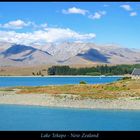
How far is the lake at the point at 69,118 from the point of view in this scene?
3319cm

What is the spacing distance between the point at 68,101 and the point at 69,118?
40.5ft

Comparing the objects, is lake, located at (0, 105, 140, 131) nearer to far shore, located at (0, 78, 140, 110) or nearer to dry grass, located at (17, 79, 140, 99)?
far shore, located at (0, 78, 140, 110)

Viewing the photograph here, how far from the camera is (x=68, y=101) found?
50.8 m

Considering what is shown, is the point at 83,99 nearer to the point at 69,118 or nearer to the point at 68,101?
the point at 68,101

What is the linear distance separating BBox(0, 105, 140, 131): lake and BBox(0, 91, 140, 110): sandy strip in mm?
2420

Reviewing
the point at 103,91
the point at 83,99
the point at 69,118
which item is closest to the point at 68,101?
the point at 83,99

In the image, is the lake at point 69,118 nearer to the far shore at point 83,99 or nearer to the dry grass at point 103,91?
the far shore at point 83,99

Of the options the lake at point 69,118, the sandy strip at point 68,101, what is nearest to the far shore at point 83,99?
the sandy strip at point 68,101

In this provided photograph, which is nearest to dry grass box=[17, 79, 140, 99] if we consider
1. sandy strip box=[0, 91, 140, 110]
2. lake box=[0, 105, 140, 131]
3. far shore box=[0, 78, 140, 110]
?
far shore box=[0, 78, 140, 110]

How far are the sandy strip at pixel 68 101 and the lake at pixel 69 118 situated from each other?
2420 mm
